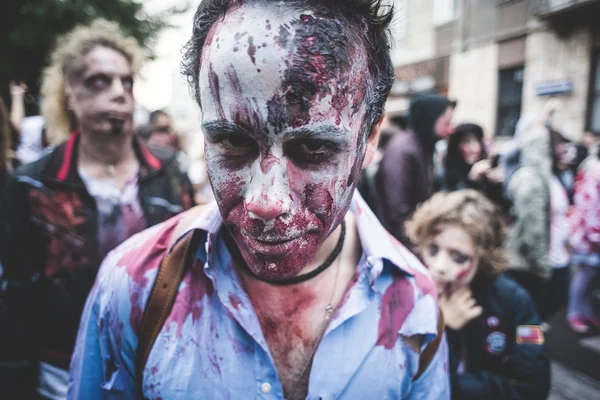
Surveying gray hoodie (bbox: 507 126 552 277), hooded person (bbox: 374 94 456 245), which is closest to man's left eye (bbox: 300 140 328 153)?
hooded person (bbox: 374 94 456 245)

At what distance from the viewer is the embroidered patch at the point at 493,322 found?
193 cm

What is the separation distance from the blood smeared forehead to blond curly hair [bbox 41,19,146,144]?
1.49 metres

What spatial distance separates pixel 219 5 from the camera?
1000 millimetres

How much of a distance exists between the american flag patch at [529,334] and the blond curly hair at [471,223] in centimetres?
28

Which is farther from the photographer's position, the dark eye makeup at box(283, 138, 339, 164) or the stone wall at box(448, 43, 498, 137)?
the stone wall at box(448, 43, 498, 137)

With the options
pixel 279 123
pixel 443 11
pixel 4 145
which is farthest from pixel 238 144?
pixel 443 11

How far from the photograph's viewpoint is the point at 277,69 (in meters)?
0.89

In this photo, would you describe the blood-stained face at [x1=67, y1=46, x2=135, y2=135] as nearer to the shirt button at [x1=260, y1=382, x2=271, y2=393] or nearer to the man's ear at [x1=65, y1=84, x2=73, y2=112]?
the man's ear at [x1=65, y1=84, x2=73, y2=112]

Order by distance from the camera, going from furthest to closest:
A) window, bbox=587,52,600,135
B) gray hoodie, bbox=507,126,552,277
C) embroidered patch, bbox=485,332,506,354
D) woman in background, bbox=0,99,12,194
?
window, bbox=587,52,600,135
gray hoodie, bbox=507,126,552,277
woman in background, bbox=0,99,12,194
embroidered patch, bbox=485,332,506,354

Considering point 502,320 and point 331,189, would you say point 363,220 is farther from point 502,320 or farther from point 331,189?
point 502,320

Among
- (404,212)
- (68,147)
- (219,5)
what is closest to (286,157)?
(219,5)

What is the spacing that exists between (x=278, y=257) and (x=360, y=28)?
592 mm

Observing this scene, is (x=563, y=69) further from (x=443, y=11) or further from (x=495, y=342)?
(x=495, y=342)

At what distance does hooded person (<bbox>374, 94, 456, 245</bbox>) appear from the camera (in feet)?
10.8
